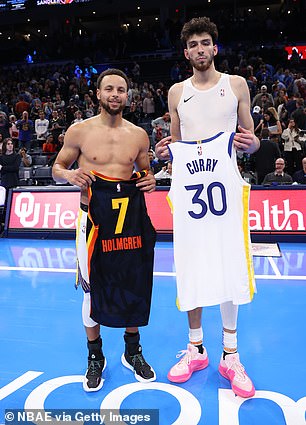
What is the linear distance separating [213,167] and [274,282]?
2.57m

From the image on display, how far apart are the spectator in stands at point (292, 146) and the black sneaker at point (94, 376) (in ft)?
24.9

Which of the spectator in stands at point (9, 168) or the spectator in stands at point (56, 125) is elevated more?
the spectator in stands at point (56, 125)

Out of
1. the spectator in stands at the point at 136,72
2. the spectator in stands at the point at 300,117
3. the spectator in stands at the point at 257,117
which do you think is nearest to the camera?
the spectator in stands at the point at 300,117

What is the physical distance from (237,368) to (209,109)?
1704 millimetres

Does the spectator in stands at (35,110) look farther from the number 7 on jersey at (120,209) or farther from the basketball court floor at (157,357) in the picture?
the number 7 on jersey at (120,209)

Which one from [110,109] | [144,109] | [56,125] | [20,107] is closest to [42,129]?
[56,125]

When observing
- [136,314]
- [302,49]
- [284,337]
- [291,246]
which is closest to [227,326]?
[136,314]

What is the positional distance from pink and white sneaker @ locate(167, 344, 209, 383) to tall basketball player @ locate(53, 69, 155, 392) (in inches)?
6.0

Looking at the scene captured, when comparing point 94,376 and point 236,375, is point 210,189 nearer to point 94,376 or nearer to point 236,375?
point 236,375

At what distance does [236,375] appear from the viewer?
2.61 metres

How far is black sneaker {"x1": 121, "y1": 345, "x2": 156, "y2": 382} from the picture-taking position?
2722mm

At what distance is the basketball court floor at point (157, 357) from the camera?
239 centimetres

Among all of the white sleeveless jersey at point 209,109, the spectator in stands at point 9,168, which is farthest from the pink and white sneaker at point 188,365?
the spectator in stands at point 9,168

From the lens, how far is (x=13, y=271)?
5340 mm
